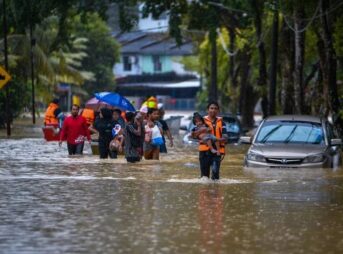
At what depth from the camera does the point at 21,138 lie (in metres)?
43.5

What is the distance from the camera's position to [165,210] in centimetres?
1644

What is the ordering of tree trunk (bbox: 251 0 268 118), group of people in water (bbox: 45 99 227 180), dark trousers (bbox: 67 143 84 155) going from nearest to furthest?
group of people in water (bbox: 45 99 227 180) < dark trousers (bbox: 67 143 84 155) < tree trunk (bbox: 251 0 268 118)

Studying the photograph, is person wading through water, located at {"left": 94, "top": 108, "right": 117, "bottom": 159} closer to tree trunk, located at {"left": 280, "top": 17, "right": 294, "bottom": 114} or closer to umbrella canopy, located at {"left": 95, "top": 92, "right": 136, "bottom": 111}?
umbrella canopy, located at {"left": 95, "top": 92, "right": 136, "bottom": 111}

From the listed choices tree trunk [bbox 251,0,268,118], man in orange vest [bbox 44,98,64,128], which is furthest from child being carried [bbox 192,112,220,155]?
tree trunk [bbox 251,0,268,118]

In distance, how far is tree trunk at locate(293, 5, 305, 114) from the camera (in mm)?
36781

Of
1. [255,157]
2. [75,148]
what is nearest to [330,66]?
[75,148]

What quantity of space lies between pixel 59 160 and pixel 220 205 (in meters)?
11.6

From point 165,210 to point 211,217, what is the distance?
1.05 meters

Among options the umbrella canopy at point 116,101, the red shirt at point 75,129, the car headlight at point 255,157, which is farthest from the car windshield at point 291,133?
the umbrella canopy at point 116,101

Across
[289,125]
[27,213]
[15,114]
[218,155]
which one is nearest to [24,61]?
[15,114]

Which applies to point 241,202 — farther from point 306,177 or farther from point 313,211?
point 306,177

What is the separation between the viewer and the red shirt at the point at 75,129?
28.6m

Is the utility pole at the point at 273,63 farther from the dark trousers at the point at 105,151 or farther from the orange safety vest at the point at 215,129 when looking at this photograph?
the orange safety vest at the point at 215,129

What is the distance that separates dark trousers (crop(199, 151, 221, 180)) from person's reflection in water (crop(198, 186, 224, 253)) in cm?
76
